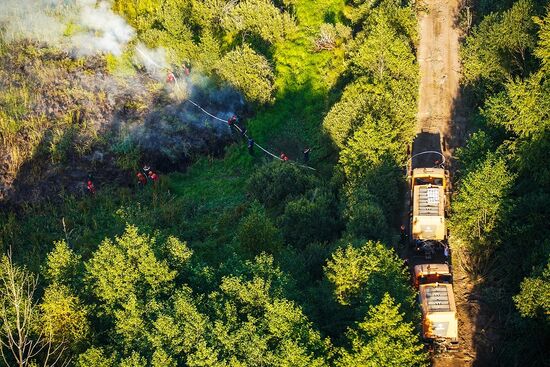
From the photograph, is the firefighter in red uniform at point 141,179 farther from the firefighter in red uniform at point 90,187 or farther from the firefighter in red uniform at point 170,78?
the firefighter in red uniform at point 170,78

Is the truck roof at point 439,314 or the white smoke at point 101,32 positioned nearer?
the truck roof at point 439,314

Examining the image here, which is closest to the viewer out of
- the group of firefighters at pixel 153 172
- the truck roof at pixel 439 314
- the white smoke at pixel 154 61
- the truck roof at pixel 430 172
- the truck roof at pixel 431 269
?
the truck roof at pixel 439 314

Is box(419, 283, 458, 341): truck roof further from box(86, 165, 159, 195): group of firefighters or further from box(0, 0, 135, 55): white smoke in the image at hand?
box(0, 0, 135, 55): white smoke

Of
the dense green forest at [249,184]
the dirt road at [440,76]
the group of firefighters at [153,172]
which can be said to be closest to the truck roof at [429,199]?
the dense green forest at [249,184]

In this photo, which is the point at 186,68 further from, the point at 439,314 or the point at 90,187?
the point at 439,314

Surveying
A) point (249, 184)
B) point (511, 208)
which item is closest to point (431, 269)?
point (511, 208)

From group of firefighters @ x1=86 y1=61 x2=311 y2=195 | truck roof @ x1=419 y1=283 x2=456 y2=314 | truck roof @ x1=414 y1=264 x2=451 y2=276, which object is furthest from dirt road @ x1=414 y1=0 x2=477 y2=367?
group of firefighters @ x1=86 y1=61 x2=311 y2=195
